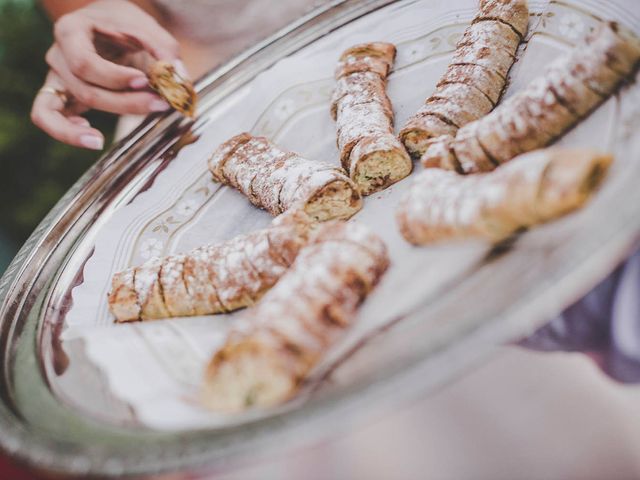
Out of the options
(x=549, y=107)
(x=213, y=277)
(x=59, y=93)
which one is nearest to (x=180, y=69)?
(x=59, y=93)

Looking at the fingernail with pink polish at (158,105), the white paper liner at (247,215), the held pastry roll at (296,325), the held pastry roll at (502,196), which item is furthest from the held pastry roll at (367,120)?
the fingernail with pink polish at (158,105)

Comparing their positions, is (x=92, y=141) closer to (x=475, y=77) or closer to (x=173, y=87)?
(x=173, y=87)

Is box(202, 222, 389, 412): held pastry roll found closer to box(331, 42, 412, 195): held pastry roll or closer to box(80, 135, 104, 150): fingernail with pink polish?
box(331, 42, 412, 195): held pastry roll

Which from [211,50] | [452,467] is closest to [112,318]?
[452,467]

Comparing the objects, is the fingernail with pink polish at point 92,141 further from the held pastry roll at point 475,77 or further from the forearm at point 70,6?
the forearm at point 70,6

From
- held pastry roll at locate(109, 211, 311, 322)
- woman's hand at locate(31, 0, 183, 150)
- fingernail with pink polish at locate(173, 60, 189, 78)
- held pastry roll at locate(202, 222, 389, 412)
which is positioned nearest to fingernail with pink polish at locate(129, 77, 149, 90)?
woman's hand at locate(31, 0, 183, 150)

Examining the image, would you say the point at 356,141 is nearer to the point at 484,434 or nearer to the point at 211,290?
the point at 211,290

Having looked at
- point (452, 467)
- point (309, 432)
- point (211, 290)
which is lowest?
point (452, 467)
